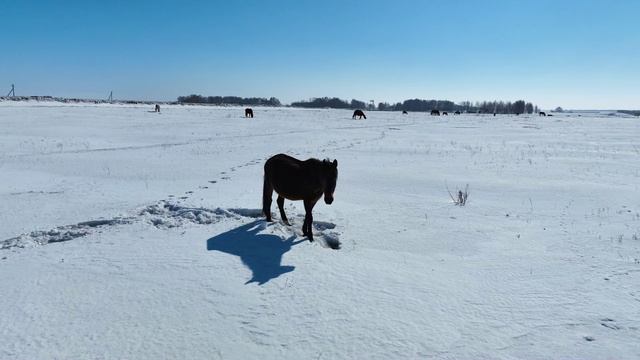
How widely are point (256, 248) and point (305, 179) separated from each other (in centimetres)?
124

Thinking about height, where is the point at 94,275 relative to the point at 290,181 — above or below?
below

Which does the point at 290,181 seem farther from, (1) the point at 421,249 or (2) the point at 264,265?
(1) the point at 421,249

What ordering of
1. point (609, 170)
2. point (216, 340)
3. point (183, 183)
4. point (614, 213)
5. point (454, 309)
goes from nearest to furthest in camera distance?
point (216, 340) < point (454, 309) < point (614, 213) < point (183, 183) < point (609, 170)

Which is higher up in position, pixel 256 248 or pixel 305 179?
pixel 305 179

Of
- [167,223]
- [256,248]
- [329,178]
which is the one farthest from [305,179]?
A: [167,223]

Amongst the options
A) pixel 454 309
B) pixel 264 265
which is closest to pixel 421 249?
pixel 454 309

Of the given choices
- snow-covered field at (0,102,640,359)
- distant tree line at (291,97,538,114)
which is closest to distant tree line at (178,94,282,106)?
distant tree line at (291,97,538,114)

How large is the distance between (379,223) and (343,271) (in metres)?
2.44

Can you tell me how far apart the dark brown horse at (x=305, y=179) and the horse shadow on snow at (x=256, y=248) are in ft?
1.85

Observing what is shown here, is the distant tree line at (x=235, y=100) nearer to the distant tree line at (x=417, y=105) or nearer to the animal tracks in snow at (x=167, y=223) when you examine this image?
the distant tree line at (x=417, y=105)

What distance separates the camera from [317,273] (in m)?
5.06

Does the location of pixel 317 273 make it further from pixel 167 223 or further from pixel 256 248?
pixel 167 223

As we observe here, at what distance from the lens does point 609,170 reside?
13.9m

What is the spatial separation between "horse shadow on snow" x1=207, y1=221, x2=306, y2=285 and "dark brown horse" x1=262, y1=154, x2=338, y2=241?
56 centimetres
